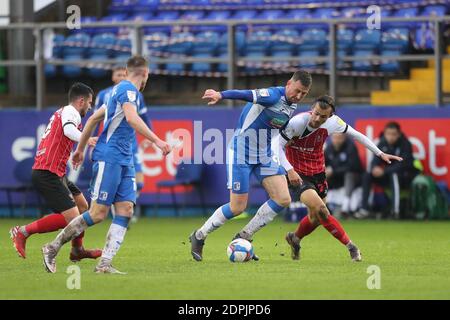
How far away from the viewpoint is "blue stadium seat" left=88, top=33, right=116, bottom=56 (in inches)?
910

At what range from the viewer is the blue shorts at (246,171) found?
43.5ft

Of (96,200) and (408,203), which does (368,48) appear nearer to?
(408,203)

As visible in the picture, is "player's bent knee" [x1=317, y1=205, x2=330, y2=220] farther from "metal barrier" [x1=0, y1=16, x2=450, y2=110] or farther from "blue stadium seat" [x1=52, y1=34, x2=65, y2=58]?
"blue stadium seat" [x1=52, y1=34, x2=65, y2=58]

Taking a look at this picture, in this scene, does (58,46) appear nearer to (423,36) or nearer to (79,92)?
(423,36)

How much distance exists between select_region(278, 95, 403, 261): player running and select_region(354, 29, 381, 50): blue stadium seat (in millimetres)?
8801

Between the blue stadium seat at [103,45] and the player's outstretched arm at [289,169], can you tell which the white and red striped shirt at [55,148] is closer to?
the player's outstretched arm at [289,169]

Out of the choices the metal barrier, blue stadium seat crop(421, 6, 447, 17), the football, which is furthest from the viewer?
blue stadium seat crop(421, 6, 447, 17)

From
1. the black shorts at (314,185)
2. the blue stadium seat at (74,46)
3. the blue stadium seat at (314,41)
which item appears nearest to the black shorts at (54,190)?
the black shorts at (314,185)

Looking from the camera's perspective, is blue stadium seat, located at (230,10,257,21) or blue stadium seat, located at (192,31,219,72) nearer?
blue stadium seat, located at (192,31,219,72)

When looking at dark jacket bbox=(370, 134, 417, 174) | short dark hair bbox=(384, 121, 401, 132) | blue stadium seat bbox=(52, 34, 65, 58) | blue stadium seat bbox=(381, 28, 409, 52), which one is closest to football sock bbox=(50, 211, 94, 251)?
dark jacket bbox=(370, 134, 417, 174)

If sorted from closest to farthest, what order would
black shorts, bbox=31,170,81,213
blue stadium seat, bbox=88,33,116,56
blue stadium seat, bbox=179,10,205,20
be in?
black shorts, bbox=31,170,81,213, blue stadium seat, bbox=88,33,116,56, blue stadium seat, bbox=179,10,205,20

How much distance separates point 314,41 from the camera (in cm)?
2234

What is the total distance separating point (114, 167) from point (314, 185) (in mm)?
2908
